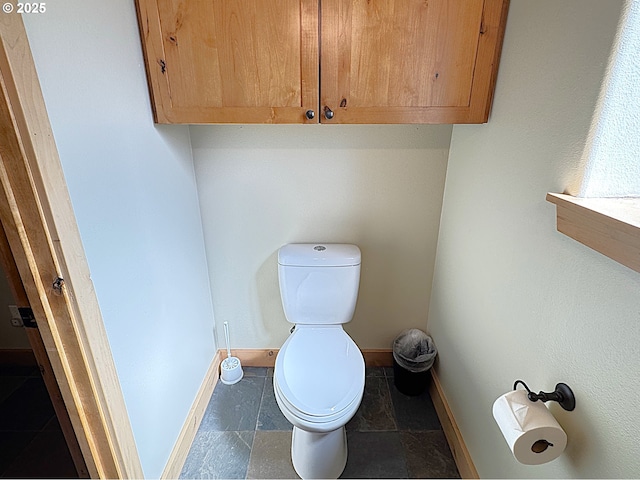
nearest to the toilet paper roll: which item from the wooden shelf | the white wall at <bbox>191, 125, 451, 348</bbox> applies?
the wooden shelf

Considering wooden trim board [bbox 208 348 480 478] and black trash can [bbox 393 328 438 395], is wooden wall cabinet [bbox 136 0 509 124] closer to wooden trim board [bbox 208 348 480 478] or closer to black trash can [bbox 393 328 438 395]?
black trash can [bbox 393 328 438 395]

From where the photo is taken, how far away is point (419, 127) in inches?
57.9

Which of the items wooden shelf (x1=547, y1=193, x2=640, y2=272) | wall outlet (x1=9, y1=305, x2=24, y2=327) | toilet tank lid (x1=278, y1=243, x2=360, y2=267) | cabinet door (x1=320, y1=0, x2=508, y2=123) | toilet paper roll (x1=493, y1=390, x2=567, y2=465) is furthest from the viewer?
wall outlet (x1=9, y1=305, x2=24, y2=327)

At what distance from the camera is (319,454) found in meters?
1.28

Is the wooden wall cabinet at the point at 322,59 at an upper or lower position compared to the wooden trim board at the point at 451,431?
upper

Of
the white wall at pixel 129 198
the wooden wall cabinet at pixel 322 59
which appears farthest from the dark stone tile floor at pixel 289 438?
the wooden wall cabinet at pixel 322 59

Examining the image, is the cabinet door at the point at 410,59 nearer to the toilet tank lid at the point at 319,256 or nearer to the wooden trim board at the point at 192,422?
the toilet tank lid at the point at 319,256

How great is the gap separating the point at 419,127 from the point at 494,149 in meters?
0.43

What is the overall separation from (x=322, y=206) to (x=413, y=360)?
897mm

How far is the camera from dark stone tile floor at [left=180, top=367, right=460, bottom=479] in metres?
1.37

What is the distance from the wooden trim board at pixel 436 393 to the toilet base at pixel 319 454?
48 cm

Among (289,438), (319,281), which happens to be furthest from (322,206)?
(289,438)

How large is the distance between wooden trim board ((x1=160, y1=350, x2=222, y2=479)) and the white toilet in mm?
454

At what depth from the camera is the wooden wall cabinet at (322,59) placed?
105 centimetres
